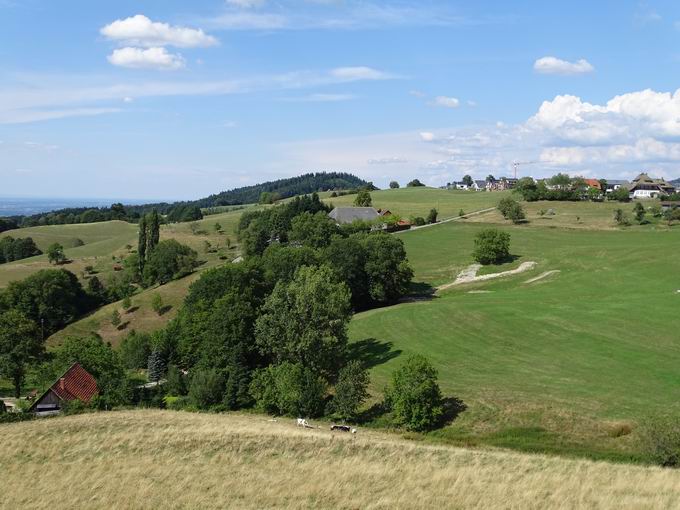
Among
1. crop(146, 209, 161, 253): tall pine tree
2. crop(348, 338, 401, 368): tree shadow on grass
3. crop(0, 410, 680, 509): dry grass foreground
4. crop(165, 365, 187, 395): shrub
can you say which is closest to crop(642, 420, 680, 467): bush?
crop(0, 410, 680, 509): dry grass foreground

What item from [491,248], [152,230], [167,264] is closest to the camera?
[491,248]

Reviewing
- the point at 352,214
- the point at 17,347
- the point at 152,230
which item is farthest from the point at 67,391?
the point at 352,214

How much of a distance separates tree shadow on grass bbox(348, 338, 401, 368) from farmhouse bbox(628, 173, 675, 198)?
13802 cm

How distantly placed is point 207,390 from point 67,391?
445 inches

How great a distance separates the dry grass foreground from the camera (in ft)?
63.2

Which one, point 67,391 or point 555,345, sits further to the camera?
point 555,345

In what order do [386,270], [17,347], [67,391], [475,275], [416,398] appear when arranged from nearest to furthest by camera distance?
[416,398]
[67,391]
[17,347]
[386,270]
[475,275]

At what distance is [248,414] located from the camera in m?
46.9

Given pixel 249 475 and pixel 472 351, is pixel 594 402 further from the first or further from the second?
pixel 249 475

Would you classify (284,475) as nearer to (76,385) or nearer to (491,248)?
(76,385)

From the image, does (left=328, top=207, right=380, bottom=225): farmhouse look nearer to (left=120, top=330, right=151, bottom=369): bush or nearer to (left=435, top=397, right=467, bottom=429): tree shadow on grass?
(left=120, top=330, right=151, bottom=369): bush

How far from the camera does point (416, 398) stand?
40031 millimetres

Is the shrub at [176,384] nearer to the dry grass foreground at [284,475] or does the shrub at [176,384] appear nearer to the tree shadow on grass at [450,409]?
the dry grass foreground at [284,475]

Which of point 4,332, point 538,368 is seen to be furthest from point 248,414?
point 4,332
